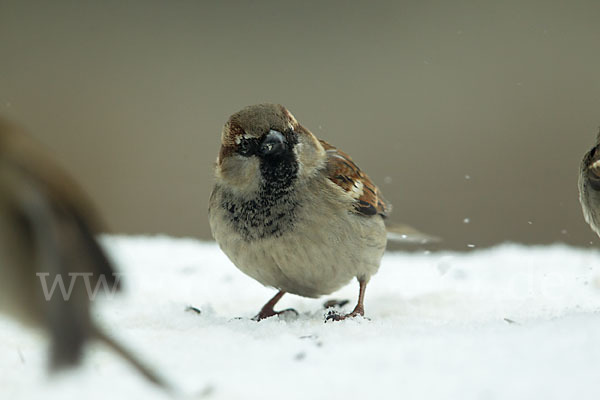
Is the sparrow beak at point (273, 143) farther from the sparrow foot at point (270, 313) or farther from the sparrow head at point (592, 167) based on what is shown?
the sparrow head at point (592, 167)

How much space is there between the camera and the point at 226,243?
2088mm

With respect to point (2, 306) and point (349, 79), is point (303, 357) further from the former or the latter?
point (349, 79)

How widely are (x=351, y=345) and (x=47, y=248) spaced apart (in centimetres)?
91

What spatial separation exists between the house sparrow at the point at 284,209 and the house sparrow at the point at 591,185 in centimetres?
78

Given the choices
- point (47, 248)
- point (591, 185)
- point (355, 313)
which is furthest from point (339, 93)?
point (47, 248)

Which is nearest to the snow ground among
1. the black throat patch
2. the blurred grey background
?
the black throat patch

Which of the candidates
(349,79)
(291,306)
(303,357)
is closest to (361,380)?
(303,357)

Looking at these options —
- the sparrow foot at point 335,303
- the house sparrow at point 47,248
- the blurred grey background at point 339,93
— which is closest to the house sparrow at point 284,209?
the sparrow foot at point 335,303

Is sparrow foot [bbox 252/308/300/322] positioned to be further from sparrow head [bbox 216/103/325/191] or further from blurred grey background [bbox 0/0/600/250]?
blurred grey background [bbox 0/0/600/250]

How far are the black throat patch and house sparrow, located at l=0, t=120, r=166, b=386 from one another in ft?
4.26

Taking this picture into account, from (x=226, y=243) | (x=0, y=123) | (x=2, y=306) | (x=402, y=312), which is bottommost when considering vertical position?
(x=402, y=312)

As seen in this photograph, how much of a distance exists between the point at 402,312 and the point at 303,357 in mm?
929

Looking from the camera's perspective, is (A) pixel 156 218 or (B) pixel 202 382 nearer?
(B) pixel 202 382

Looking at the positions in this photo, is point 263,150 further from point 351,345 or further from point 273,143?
point 351,345
